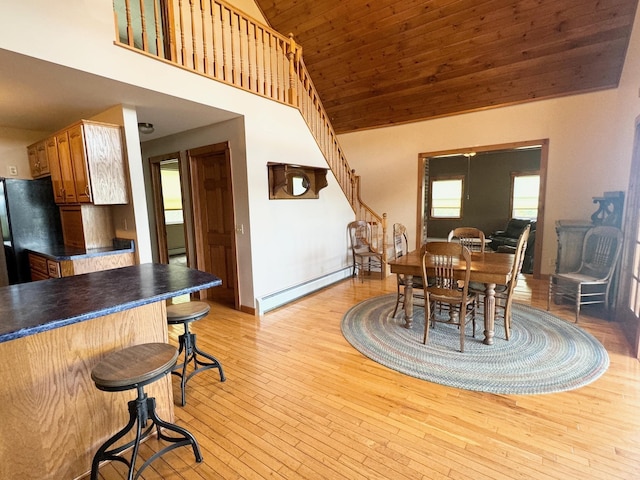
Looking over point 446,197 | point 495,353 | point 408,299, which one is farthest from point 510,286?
point 446,197

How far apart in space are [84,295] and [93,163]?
6.44 ft

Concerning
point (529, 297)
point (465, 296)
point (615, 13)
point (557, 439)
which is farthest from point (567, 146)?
point (557, 439)

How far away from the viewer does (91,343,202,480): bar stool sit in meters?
1.40

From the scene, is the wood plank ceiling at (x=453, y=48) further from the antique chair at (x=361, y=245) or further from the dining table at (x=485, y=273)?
the dining table at (x=485, y=273)

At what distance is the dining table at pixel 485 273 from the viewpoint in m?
2.75

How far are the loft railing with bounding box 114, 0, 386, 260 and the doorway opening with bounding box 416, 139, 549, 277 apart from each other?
14.6 feet

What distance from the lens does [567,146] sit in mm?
4668

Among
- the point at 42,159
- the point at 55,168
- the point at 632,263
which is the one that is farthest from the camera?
the point at 42,159

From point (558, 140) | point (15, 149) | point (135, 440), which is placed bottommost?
point (135, 440)

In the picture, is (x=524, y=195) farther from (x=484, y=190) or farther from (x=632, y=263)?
(x=632, y=263)

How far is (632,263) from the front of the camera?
318 centimetres

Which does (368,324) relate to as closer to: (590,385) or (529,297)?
(590,385)

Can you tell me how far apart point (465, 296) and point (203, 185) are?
12.0 feet

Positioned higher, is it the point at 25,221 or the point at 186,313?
the point at 25,221
